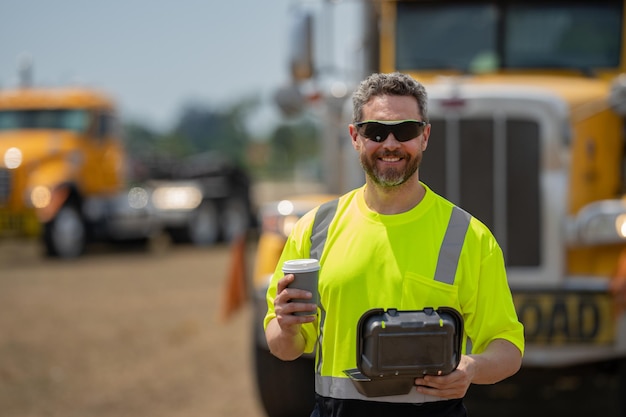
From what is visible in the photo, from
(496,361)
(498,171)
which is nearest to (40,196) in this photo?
(498,171)

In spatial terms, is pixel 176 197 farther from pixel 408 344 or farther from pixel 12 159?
pixel 408 344

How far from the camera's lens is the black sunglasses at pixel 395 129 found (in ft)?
7.69

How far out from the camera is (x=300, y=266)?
228 centimetres

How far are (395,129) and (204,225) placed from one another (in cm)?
1758

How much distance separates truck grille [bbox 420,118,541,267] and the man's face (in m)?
2.78

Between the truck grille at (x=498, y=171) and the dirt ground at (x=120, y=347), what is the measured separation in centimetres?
214

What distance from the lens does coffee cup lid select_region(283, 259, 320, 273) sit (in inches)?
89.5

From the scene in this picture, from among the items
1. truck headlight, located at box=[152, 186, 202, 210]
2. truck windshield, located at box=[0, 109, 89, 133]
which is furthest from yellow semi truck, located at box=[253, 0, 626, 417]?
truck headlight, located at box=[152, 186, 202, 210]

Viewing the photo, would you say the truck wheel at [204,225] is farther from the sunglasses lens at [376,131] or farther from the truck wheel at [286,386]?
the sunglasses lens at [376,131]

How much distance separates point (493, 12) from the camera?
635 centimetres

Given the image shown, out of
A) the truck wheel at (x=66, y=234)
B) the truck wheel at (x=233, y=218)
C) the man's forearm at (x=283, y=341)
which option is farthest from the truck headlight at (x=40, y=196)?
the man's forearm at (x=283, y=341)

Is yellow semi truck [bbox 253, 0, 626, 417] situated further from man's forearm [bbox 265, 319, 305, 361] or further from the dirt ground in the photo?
man's forearm [bbox 265, 319, 305, 361]

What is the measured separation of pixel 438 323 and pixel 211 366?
5.76m

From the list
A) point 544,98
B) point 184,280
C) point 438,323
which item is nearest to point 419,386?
point 438,323
